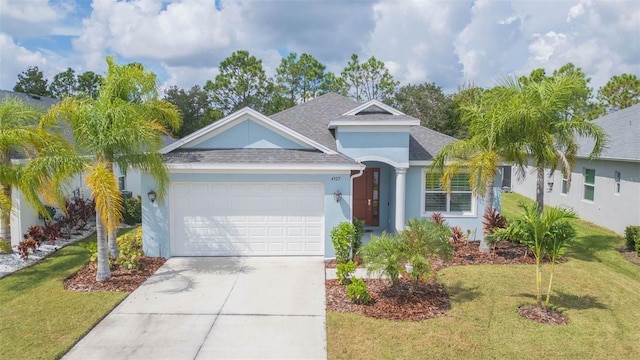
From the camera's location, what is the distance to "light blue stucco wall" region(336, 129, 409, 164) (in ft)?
46.0

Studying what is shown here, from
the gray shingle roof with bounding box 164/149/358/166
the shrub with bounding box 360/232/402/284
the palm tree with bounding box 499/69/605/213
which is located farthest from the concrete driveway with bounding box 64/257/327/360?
the palm tree with bounding box 499/69/605/213

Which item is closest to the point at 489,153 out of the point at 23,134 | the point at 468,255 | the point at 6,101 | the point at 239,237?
the point at 468,255

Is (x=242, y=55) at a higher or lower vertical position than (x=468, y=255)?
higher

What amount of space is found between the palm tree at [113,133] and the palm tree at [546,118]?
31.3ft

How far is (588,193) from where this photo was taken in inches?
762

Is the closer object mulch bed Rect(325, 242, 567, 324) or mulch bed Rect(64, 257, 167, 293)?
mulch bed Rect(325, 242, 567, 324)

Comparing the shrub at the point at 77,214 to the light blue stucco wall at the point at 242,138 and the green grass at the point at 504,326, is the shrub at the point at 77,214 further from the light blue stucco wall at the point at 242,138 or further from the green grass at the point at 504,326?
the green grass at the point at 504,326

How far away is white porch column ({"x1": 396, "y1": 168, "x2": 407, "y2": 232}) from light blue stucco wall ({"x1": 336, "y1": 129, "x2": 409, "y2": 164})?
1.36 feet

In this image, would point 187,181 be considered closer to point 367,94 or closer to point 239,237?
point 239,237

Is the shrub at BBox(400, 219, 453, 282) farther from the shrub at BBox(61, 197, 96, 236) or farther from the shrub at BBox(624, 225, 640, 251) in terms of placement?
the shrub at BBox(61, 197, 96, 236)

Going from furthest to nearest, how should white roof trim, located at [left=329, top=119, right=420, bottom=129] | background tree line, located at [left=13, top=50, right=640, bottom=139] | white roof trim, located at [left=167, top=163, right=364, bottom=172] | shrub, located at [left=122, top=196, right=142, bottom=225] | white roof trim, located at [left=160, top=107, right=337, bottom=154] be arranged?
background tree line, located at [left=13, top=50, right=640, bottom=139] < shrub, located at [left=122, top=196, right=142, bottom=225] < white roof trim, located at [left=329, top=119, right=420, bottom=129] < white roof trim, located at [left=160, top=107, right=337, bottom=154] < white roof trim, located at [left=167, top=163, right=364, bottom=172]

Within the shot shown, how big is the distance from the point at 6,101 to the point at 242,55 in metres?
35.4

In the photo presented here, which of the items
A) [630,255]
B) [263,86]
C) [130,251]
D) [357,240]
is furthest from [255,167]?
[263,86]

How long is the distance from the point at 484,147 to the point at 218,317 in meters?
8.68
